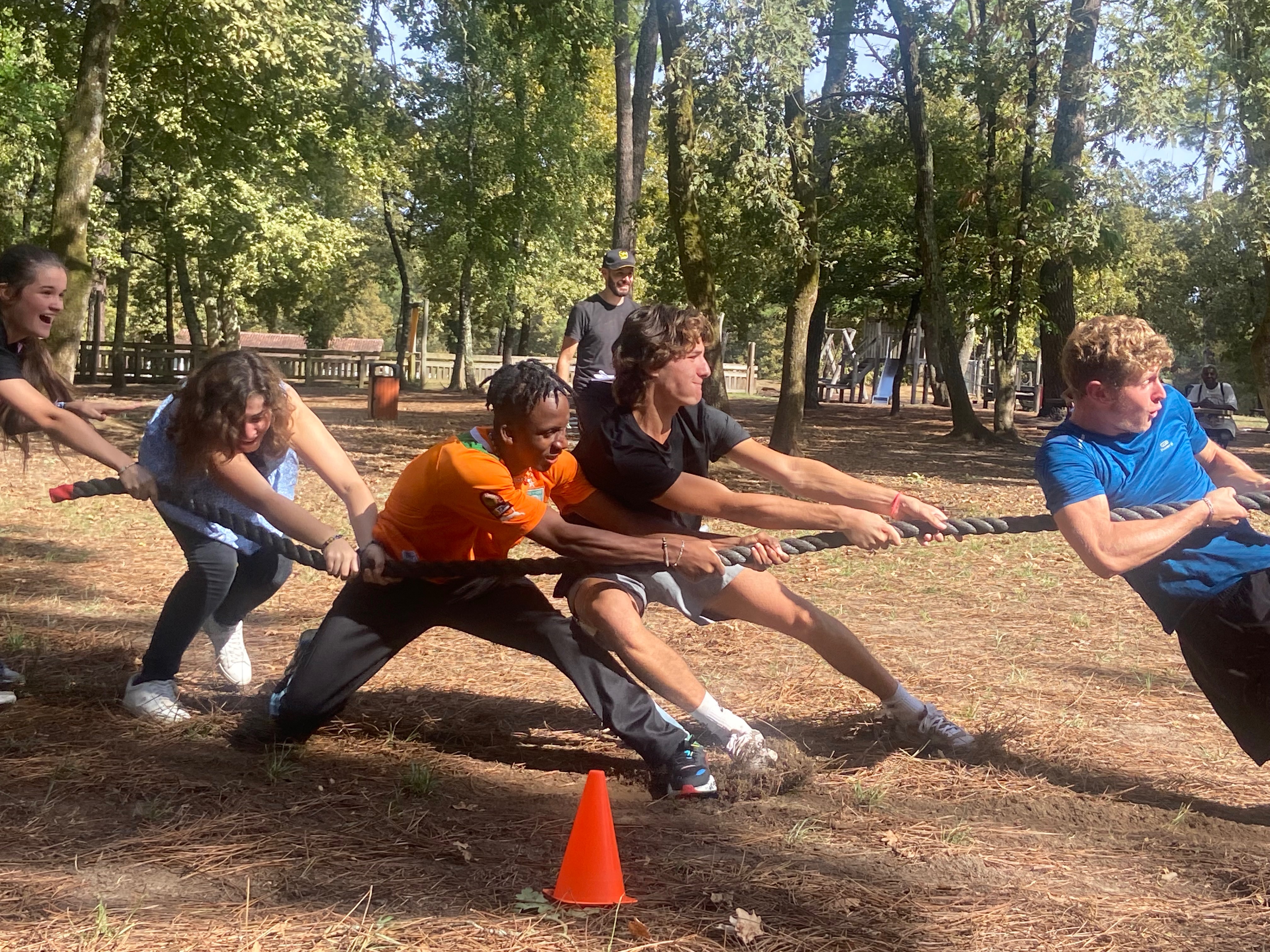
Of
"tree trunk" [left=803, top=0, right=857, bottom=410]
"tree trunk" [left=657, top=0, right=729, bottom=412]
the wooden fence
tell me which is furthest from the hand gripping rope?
the wooden fence

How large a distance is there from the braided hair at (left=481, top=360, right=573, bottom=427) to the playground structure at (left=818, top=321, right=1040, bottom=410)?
1164 inches

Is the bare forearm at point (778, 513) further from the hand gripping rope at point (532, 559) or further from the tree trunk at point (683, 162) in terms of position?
the tree trunk at point (683, 162)

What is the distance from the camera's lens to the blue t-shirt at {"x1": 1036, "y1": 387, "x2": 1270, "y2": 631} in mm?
3820

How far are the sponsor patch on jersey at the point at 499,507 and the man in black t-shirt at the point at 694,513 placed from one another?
413 millimetres

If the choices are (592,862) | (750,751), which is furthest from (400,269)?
(592,862)

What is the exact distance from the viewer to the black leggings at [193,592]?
458 centimetres

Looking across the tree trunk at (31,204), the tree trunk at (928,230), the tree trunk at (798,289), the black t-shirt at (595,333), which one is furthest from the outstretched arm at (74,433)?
the tree trunk at (31,204)

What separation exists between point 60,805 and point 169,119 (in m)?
19.8

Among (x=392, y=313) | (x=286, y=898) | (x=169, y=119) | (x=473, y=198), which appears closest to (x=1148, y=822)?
(x=286, y=898)

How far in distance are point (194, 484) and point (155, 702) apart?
34.0 inches

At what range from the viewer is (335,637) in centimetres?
Answer: 409

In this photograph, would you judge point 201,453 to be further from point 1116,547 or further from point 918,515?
point 1116,547

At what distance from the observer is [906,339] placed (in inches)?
1130

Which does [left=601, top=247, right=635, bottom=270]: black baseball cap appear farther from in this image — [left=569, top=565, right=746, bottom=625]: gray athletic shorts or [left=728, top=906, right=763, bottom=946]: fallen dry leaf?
[left=728, top=906, right=763, bottom=946]: fallen dry leaf
